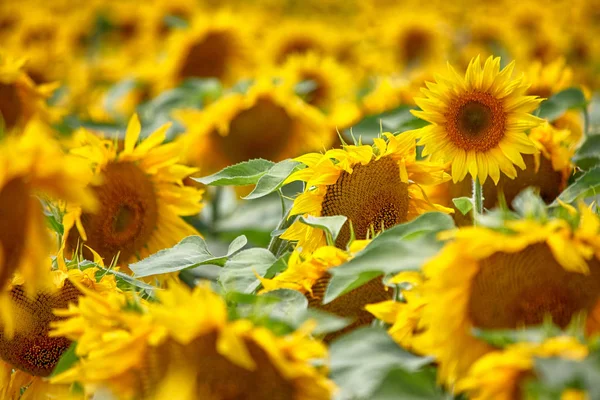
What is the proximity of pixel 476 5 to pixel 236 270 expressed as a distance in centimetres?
287

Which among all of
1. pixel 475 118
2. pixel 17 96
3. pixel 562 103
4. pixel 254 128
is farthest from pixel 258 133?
pixel 475 118

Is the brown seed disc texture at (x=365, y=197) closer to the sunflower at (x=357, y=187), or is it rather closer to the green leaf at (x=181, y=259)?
the sunflower at (x=357, y=187)

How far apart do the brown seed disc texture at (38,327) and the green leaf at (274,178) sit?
0.24 metres

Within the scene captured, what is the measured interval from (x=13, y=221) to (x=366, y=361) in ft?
1.05

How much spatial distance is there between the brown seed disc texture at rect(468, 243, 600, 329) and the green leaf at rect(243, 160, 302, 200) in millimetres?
332

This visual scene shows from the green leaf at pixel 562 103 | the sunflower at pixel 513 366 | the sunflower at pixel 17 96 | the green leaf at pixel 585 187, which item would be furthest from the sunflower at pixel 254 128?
the sunflower at pixel 513 366

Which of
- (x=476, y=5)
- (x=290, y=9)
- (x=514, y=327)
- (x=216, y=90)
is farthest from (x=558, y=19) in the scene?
(x=514, y=327)

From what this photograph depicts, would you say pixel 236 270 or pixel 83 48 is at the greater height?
pixel 236 270

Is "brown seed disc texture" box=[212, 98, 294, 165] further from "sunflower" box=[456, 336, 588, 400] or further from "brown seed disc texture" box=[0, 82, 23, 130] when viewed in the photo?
"sunflower" box=[456, 336, 588, 400]

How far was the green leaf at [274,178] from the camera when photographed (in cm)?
98

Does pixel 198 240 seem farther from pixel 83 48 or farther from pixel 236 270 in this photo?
pixel 83 48

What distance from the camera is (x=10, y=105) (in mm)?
1396

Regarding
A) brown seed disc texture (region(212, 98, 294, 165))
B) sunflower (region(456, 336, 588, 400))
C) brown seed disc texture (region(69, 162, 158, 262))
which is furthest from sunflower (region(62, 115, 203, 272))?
sunflower (region(456, 336, 588, 400))

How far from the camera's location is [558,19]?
292 centimetres
